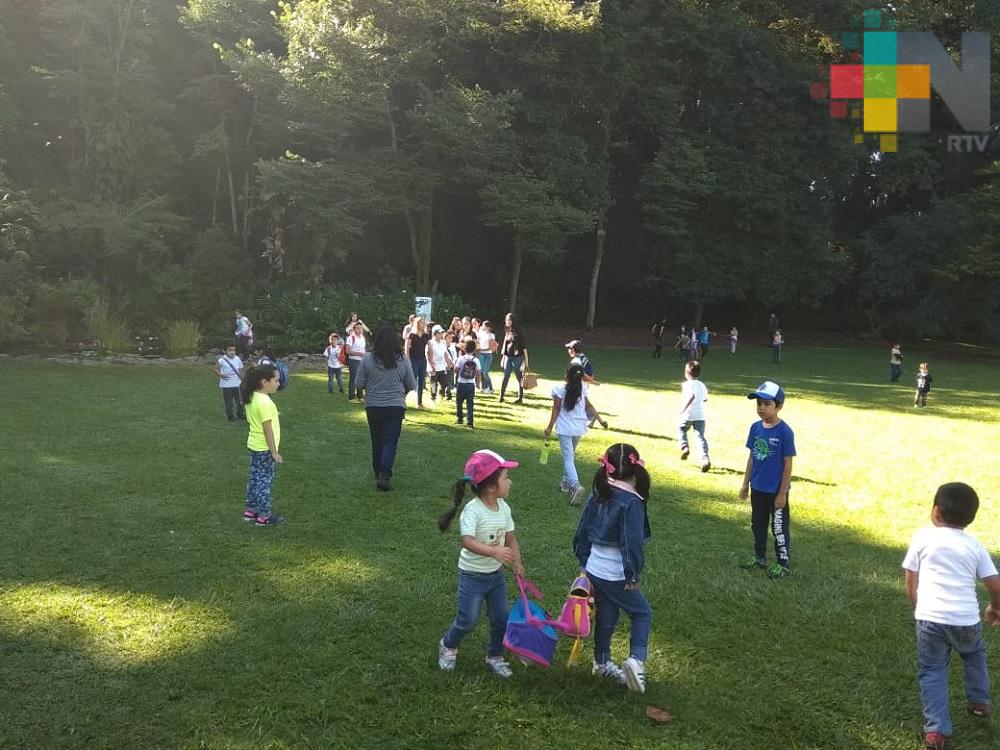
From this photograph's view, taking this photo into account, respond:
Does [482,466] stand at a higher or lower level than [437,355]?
lower

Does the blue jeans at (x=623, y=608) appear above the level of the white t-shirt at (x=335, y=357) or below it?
below

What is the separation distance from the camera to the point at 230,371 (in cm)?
1227

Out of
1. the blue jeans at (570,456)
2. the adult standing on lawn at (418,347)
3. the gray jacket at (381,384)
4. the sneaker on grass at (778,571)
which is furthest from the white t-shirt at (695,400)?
the adult standing on lawn at (418,347)

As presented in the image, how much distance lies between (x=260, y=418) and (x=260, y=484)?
71 cm

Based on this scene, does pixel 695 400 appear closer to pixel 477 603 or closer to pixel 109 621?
pixel 477 603

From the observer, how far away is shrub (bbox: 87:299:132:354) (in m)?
21.5

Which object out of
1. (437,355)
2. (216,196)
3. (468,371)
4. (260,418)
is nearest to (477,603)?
(260,418)

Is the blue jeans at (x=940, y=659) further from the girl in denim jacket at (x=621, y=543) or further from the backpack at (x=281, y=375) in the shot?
the backpack at (x=281, y=375)

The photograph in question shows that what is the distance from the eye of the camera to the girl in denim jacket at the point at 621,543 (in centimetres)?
407

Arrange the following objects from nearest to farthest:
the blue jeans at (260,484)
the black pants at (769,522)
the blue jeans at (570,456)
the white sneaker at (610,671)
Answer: the white sneaker at (610,671)
the black pants at (769,522)
the blue jeans at (260,484)
the blue jeans at (570,456)

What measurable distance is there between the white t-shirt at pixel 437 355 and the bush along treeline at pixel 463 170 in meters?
11.4

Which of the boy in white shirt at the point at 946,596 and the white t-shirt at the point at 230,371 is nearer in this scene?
the boy in white shirt at the point at 946,596

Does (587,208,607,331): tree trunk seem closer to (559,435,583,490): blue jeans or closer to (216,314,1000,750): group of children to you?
(559,435,583,490): blue jeans

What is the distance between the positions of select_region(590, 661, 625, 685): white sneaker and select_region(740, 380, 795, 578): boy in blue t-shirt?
2155 millimetres
